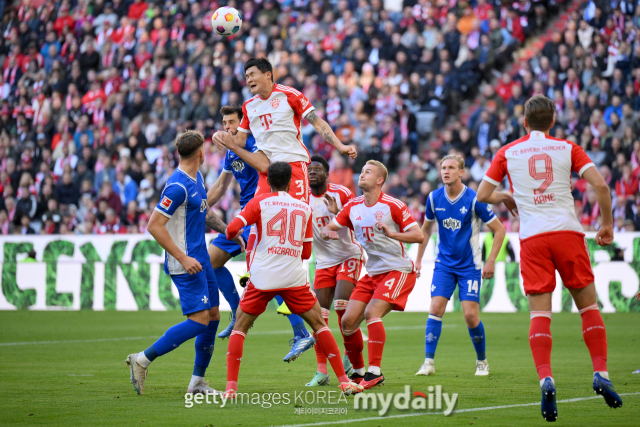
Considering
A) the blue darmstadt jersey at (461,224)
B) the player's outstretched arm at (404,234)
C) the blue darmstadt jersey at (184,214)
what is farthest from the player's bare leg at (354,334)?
the blue darmstadt jersey at (461,224)

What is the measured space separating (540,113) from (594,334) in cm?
170

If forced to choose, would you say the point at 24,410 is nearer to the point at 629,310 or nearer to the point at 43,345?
the point at 43,345

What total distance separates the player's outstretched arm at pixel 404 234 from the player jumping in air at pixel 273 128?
904 mm

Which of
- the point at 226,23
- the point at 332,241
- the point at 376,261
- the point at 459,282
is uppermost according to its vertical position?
the point at 226,23

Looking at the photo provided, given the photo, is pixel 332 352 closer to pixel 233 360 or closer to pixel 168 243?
pixel 233 360

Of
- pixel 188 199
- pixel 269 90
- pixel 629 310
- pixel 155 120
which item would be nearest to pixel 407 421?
pixel 188 199

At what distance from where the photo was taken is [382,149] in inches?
805

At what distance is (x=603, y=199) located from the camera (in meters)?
5.83

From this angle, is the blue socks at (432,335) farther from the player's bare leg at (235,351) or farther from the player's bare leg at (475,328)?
the player's bare leg at (235,351)

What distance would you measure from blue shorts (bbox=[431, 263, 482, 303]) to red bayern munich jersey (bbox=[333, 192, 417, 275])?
1.41m

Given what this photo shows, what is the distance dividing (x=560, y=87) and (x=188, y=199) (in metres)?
14.2

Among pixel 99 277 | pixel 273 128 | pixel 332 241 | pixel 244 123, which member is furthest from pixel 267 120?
pixel 99 277

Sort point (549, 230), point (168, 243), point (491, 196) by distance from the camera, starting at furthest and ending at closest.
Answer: point (168, 243), point (491, 196), point (549, 230)

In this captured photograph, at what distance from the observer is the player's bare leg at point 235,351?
693cm
